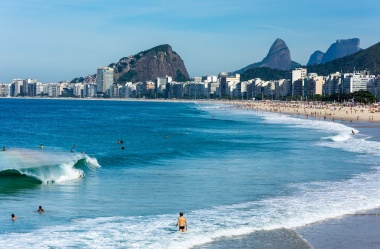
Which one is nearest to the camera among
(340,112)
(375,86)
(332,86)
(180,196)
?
(180,196)

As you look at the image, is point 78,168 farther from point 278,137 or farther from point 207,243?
point 278,137

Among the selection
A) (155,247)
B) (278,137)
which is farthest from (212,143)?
(155,247)

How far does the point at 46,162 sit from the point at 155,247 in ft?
49.5

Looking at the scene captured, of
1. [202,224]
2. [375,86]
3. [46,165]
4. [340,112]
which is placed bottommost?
[202,224]

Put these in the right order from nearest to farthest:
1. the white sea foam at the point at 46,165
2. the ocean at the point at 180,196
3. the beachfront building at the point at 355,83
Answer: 1. the ocean at the point at 180,196
2. the white sea foam at the point at 46,165
3. the beachfront building at the point at 355,83

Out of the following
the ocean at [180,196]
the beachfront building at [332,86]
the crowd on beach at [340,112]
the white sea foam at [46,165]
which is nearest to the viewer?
the ocean at [180,196]

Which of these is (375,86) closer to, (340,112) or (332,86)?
(332,86)

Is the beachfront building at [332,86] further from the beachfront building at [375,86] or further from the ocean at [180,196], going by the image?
the ocean at [180,196]

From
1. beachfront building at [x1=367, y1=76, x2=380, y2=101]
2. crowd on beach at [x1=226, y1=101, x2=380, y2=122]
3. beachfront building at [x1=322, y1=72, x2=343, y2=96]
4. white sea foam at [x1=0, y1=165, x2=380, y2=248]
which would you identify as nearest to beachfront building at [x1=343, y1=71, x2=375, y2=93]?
beachfront building at [x1=322, y1=72, x2=343, y2=96]

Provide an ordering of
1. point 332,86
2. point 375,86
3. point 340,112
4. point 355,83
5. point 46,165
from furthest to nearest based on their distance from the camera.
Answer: point 332,86, point 355,83, point 375,86, point 340,112, point 46,165

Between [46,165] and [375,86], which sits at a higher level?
[375,86]

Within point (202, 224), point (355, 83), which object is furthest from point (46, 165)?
point (355, 83)

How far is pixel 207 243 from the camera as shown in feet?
43.8

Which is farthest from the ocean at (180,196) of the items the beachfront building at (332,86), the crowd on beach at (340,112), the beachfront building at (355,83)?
the beachfront building at (332,86)
